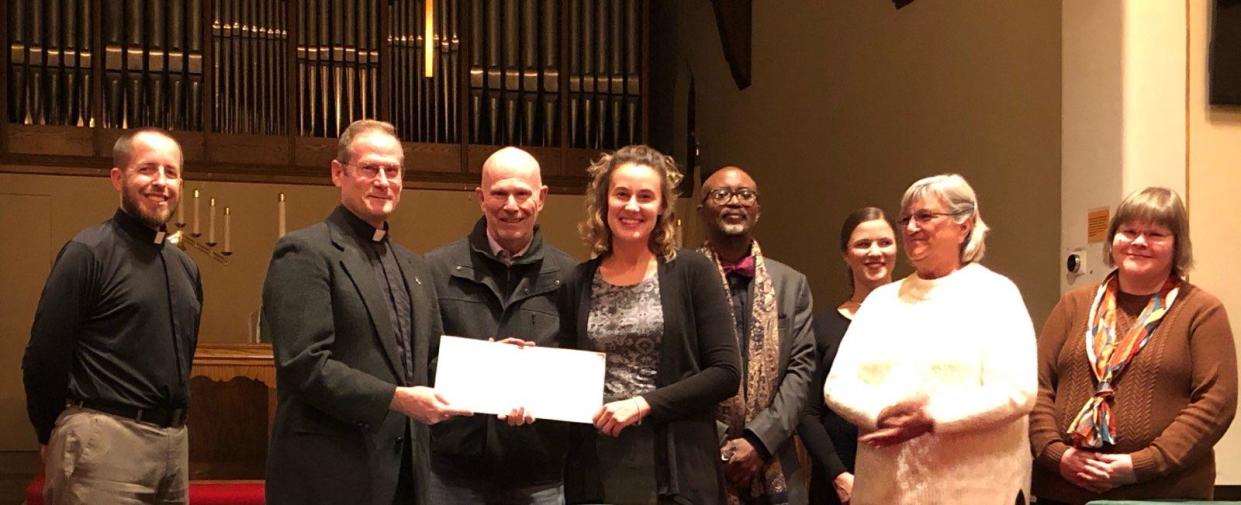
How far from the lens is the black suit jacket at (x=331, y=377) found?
2424 mm

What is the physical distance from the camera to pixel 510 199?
2.80 metres

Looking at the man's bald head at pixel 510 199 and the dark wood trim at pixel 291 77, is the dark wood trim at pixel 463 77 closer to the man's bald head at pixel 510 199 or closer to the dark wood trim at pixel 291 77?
the dark wood trim at pixel 291 77

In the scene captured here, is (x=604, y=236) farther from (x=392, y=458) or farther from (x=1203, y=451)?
(x=1203, y=451)

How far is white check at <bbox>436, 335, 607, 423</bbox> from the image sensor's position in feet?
8.45

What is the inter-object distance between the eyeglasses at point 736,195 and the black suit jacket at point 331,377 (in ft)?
3.42

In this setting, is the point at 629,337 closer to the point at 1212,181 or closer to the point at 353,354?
the point at 353,354

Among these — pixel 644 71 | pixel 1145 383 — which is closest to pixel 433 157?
pixel 644 71

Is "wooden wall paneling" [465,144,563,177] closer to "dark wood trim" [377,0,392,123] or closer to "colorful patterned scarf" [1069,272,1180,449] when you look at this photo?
"dark wood trim" [377,0,392,123]

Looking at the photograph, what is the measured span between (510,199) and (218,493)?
252cm

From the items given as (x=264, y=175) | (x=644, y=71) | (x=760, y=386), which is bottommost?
(x=760, y=386)

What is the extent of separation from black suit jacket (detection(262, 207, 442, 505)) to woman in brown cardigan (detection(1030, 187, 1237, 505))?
1.46m

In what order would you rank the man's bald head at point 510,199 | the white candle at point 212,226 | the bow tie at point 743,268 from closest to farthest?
1. the man's bald head at point 510,199
2. the bow tie at point 743,268
3. the white candle at point 212,226

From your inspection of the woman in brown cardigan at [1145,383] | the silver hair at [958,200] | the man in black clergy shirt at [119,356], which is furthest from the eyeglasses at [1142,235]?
the man in black clergy shirt at [119,356]

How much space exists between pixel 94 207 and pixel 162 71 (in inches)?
33.3
